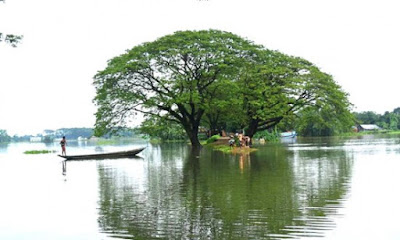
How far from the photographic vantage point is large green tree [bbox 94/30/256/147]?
42.4 meters

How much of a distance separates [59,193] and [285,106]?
35280 millimetres

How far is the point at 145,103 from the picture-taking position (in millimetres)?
44156

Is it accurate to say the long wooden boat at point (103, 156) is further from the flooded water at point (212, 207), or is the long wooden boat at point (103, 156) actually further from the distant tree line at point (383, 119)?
the distant tree line at point (383, 119)

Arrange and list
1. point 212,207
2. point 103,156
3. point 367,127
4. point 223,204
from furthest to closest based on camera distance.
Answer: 1. point 367,127
2. point 103,156
3. point 223,204
4. point 212,207

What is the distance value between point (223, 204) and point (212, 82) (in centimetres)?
3607

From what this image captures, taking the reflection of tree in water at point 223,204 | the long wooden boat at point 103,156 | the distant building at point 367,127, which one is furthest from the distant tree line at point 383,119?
the reflection of tree in water at point 223,204

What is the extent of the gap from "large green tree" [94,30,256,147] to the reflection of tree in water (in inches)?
1028

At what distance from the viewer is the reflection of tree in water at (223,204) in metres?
8.34

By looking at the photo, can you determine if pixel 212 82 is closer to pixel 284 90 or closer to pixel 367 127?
pixel 284 90

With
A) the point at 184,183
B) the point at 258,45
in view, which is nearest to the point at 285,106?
the point at 258,45

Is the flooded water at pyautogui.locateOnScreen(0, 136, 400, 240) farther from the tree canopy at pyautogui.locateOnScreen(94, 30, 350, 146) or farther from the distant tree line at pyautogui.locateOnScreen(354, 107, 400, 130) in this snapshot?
the distant tree line at pyautogui.locateOnScreen(354, 107, 400, 130)

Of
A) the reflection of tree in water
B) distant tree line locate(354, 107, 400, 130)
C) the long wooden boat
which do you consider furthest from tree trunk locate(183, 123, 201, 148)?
distant tree line locate(354, 107, 400, 130)

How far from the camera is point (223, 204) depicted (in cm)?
1092

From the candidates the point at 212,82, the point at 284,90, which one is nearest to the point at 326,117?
the point at 284,90
